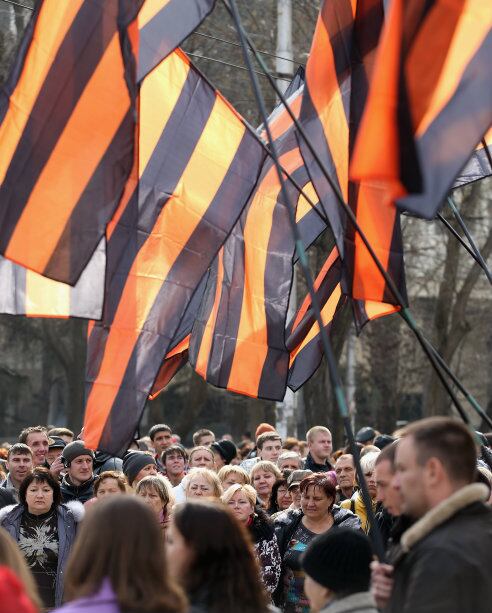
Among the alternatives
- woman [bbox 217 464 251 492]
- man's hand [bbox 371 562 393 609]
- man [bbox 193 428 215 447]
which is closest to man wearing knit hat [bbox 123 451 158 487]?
woman [bbox 217 464 251 492]

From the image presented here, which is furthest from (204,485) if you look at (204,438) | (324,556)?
(204,438)

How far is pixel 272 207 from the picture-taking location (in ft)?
32.0

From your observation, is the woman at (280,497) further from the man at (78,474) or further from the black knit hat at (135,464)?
the man at (78,474)

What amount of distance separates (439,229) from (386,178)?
86.9ft

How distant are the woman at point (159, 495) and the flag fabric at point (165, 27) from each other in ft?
8.66

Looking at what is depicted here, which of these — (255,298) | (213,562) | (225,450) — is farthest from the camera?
(225,450)

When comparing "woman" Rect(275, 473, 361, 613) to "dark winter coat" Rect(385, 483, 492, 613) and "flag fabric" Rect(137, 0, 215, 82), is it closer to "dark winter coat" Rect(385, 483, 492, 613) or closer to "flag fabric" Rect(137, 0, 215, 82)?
"flag fabric" Rect(137, 0, 215, 82)

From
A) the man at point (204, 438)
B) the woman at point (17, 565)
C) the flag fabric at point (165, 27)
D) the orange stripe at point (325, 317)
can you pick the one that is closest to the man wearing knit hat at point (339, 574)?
the woman at point (17, 565)

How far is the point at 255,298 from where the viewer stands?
946cm

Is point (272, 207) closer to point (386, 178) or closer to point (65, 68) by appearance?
point (65, 68)

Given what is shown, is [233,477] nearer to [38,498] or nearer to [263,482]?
[263,482]

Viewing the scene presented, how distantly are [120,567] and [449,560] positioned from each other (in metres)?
1.06

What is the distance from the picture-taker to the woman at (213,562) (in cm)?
447

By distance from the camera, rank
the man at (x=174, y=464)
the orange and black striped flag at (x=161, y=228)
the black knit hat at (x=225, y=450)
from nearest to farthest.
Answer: the orange and black striped flag at (x=161, y=228), the man at (x=174, y=464), the black knit hat at (x=225, y=450)
